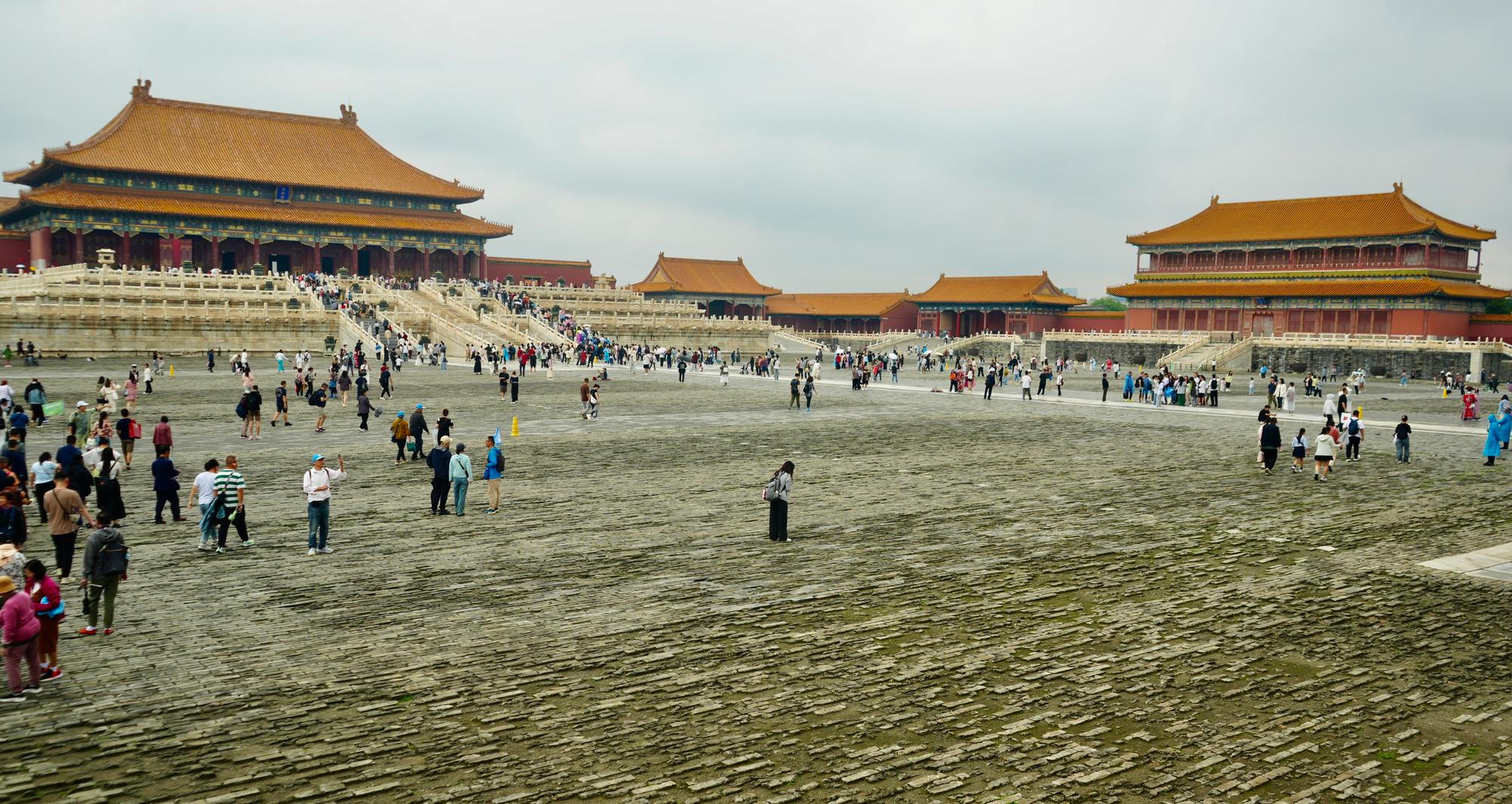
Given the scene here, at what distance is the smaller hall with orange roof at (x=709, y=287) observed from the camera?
93688 millimetres

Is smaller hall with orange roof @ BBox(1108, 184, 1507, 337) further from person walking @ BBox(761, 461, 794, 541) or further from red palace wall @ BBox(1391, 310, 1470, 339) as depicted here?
person walking @ BBox(761, 461, 794, 541)

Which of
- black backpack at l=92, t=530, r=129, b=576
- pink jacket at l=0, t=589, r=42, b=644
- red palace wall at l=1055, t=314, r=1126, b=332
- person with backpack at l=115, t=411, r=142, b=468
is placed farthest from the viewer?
red palace wall at l=1055, t=314, r=1126, b=332

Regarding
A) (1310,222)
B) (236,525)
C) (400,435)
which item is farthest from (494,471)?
(1310,222)

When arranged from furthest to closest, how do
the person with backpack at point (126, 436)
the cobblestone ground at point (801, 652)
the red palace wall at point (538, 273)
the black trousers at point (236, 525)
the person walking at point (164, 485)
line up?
the red palace wall at point (538, 273) < the person with backpack at point (126, 436) < the person walking at point (164, 485) < the black trousers at point (236, 525) < the cobblestone ground at point (801, 652)

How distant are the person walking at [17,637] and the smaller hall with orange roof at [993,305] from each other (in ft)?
269

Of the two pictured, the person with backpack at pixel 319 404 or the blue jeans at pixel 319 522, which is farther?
the person with backpack at pixel 319 404

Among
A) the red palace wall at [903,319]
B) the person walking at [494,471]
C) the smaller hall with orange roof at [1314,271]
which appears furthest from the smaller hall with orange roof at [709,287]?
the person walking at [494,471]

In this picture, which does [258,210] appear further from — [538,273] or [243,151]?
[538,273]

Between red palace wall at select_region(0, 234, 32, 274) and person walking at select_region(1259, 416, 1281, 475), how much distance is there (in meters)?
75.8

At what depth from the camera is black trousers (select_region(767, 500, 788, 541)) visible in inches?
541

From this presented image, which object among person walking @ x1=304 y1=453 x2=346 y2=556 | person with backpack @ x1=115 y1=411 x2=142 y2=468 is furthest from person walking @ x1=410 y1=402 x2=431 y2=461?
person walking @ x1=304 y1=453 x2=346 y2=556

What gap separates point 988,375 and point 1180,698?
30.4 meters

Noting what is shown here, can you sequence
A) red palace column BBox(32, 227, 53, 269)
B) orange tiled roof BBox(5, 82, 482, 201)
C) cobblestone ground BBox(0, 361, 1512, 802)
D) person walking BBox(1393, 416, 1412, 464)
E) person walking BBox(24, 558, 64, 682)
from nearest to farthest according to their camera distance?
cobblestone ground BBox(0, 361, 1512, 802), person walking BBox(24, 558, 64, 682), person walking BBox(1393, 416, 1412, 464), red palace column BBox(32, 227, 53, 269), orange tiled roof BBox(5, 82, 482, 201)

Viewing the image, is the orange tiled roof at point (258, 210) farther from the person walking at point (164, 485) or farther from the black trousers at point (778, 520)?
the black trousers at point (778, 520)
